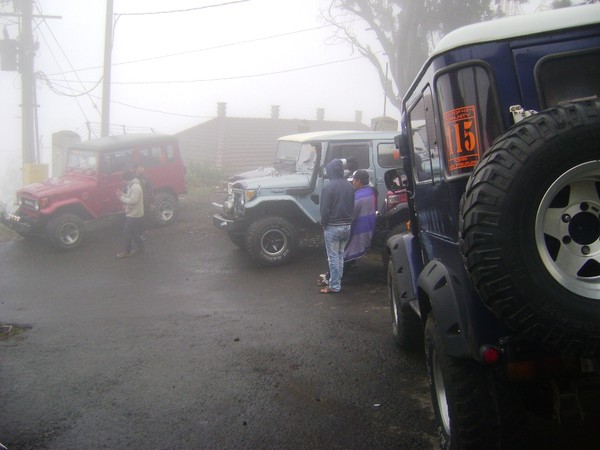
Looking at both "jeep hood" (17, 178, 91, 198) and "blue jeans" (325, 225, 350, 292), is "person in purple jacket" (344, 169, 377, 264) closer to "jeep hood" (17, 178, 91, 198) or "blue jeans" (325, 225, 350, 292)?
"blue jeans" (325, 225, 350, 292)

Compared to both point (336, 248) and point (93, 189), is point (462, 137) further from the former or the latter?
point (93, 189)

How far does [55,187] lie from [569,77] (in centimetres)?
1115

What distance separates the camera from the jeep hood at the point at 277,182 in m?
8.91

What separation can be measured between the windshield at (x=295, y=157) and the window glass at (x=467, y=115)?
6.45 metres

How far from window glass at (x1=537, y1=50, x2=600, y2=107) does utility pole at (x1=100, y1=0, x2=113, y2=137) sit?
1591 centimetres

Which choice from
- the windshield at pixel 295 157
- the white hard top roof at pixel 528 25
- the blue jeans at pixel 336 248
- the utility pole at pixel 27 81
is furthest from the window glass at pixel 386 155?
the utility pole at pixel 27 81

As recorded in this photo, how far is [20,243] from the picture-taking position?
11.8 meters

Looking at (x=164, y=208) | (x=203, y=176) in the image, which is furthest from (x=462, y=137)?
(x=203, y=176)

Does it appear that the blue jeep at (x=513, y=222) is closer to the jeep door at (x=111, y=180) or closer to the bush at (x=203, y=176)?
the jeep door at (x=111, y=180)

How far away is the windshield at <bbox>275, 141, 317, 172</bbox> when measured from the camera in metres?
9.27

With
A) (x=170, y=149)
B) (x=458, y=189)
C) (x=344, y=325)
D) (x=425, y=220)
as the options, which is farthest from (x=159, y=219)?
(x=458, y=189)

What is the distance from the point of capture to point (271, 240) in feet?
29.6

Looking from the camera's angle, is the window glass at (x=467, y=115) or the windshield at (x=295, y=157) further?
the windshield at (x=295, y=157)

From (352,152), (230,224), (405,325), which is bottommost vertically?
(405,325)
